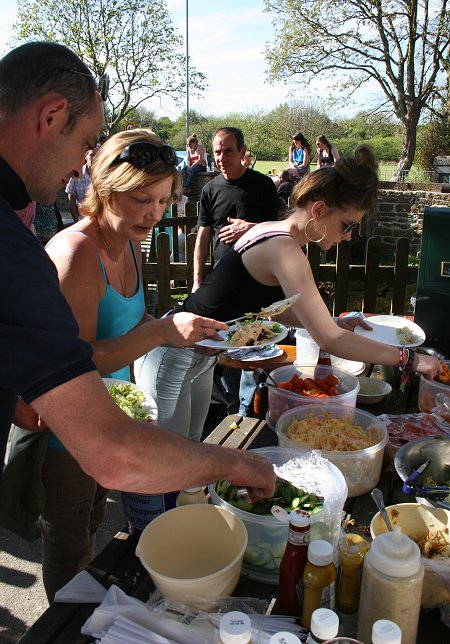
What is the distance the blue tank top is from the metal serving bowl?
1.14 metres

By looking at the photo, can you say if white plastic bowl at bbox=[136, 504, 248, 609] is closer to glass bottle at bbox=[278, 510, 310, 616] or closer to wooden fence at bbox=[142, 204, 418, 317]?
glass bottle at bbox=[278, 510, 310, 616]

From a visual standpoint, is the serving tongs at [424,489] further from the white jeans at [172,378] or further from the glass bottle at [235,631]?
the white jeans at [172,378]

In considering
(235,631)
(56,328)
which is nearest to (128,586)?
(235,631)

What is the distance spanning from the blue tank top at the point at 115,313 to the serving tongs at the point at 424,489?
1.16 m

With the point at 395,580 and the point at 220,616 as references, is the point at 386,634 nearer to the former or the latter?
the point at 395,580

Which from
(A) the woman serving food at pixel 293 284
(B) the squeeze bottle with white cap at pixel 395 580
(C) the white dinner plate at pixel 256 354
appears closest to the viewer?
(B) the squeeze bottle with white cap at pixel 395 580

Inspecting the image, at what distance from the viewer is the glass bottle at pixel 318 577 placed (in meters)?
1.03

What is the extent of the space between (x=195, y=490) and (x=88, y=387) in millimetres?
565

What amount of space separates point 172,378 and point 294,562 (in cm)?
145

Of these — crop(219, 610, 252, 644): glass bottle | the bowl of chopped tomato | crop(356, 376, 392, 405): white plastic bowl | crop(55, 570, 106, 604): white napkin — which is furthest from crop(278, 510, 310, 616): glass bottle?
crop(356, 376, 392, 405): white plastic bowl

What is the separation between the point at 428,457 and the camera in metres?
1.64

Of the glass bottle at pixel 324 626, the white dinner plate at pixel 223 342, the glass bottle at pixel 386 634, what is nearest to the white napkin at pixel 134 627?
the glass bottle at pixel 324 626

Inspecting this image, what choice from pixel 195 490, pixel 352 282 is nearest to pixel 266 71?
pixel 352 282

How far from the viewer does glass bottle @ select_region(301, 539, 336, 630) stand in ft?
3.39
